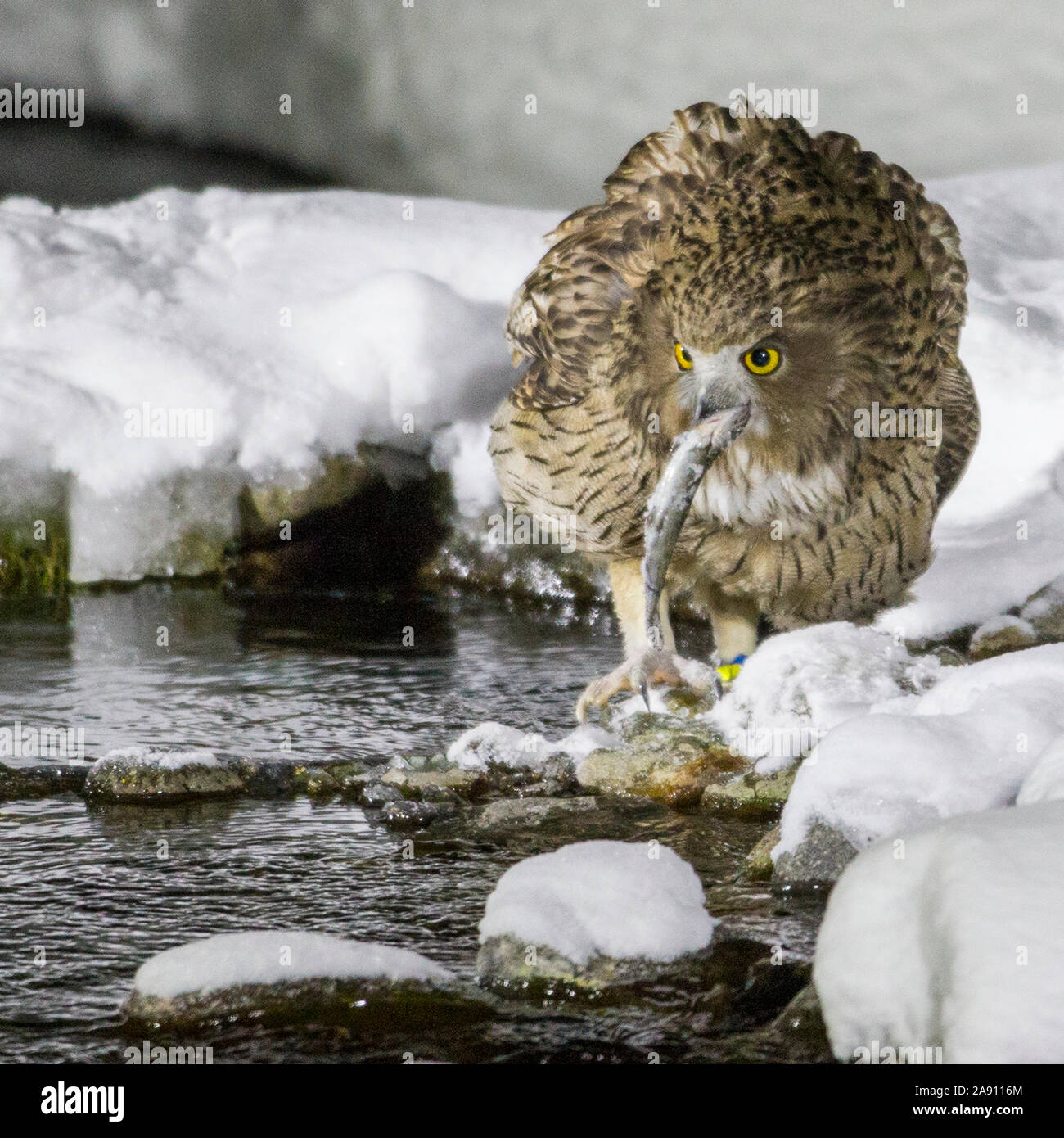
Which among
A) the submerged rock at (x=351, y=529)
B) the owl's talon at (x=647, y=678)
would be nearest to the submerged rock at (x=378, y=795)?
the owl's talon at (x=647, y=678)

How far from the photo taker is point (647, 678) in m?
3.94

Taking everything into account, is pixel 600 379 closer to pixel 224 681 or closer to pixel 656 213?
pixel 656 213

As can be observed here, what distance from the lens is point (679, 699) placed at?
386cm

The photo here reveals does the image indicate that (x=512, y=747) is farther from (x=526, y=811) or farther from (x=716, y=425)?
(x=716, y=425)

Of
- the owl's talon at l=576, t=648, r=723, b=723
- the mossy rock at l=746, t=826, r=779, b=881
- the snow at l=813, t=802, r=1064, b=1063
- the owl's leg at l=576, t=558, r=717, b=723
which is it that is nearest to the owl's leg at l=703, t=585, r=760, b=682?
the owl's leg at l=576, t=558, r=717, b=723

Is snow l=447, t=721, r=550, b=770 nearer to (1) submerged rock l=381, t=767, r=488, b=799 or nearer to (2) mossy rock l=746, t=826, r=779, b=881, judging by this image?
(1) submerged rock l=381, t=767, r=488, b=799

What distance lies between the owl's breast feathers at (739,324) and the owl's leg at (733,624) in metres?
0.20

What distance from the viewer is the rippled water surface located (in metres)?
2.13

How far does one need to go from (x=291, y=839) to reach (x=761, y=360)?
1.35 m

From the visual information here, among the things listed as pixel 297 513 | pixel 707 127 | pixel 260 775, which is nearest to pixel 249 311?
pixel 297 513

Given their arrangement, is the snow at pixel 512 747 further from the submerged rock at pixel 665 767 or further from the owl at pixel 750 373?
the owl at pixel 750 373

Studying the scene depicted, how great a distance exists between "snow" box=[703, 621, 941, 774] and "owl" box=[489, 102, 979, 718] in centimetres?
26

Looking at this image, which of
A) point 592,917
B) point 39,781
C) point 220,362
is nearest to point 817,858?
point 592,917

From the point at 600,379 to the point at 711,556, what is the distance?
574mm
